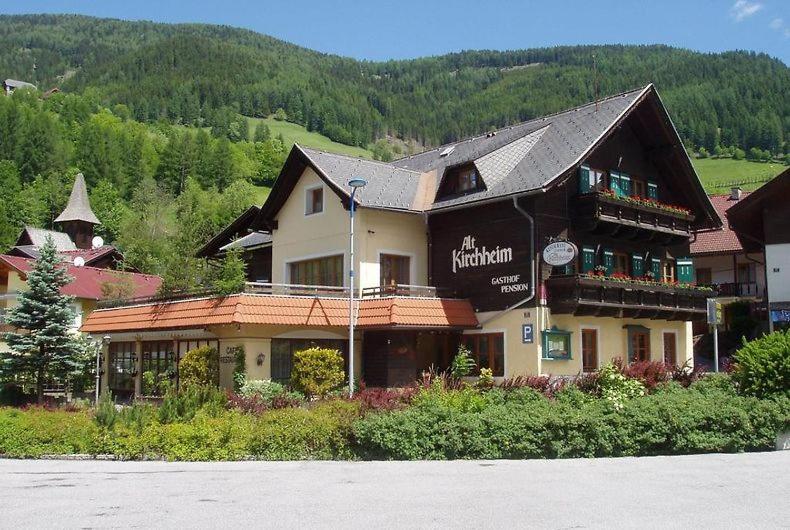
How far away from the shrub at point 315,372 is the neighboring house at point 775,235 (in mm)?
18639

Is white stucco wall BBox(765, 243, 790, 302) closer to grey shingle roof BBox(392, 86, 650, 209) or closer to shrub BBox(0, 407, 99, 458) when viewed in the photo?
grey shingle roof BBox(392, 86, 650, 209)

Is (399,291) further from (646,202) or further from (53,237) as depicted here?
(53,237)

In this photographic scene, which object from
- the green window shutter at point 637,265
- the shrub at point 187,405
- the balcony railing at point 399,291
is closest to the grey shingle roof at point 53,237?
the balcony railing at point 399,291

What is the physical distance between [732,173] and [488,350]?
104m

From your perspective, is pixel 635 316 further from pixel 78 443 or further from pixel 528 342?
pixel 78 443

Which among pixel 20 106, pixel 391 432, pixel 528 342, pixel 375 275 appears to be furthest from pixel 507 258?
pixel 20 106

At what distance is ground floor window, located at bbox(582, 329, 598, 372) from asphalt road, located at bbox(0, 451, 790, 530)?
1206 cm

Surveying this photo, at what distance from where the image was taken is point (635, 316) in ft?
101

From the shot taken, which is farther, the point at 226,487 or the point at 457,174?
the point at 457,174

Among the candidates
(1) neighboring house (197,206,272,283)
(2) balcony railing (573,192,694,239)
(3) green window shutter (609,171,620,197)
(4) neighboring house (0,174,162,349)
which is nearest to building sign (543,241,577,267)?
(2) balcony railing (573,192,694,239)

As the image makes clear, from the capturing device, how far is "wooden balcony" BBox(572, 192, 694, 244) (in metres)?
29.0

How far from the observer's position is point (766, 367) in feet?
69.5

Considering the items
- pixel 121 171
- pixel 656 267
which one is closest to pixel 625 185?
pixel 656 267

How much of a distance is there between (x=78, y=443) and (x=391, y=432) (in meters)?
7.84
